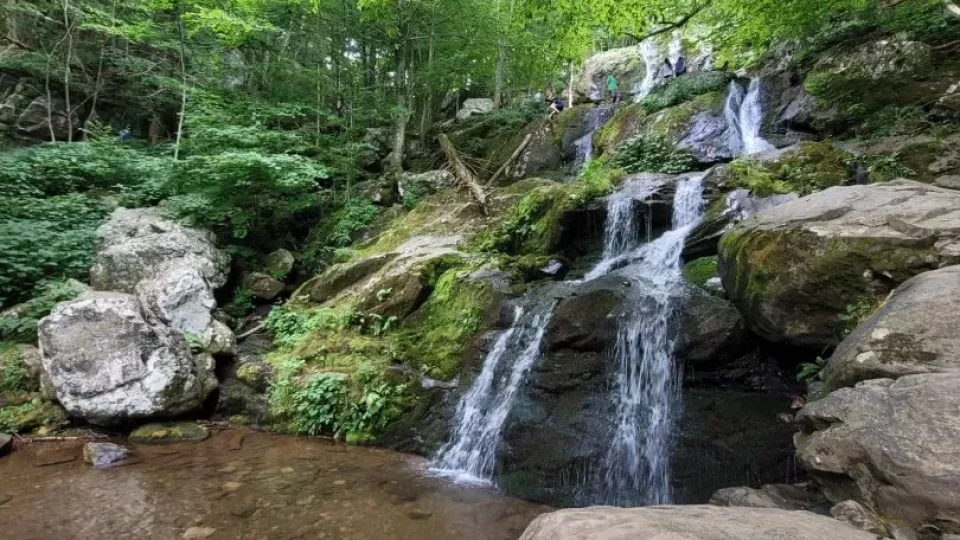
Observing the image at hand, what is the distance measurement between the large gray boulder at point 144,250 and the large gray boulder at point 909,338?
928cm

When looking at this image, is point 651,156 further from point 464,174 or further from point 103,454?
point 103,454

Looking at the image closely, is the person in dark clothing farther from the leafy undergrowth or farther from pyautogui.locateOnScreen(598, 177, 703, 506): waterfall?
the leafy undergrowth

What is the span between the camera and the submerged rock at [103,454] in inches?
221

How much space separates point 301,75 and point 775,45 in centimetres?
1241

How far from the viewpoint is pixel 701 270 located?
269 inches

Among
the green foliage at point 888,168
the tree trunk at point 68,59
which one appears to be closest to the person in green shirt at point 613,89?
the green foliage at point 888,168

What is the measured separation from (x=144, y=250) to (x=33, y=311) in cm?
182

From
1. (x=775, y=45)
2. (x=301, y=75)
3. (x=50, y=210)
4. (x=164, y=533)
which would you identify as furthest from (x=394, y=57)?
(x=164, y=533)

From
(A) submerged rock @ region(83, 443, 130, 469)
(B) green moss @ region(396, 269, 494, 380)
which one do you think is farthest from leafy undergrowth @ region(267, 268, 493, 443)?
(A) submerged rock @ region(83, 443, 130, 469)

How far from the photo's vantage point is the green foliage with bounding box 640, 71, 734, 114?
11.9 meters

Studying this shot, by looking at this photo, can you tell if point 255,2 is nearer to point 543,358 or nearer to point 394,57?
point 394,57

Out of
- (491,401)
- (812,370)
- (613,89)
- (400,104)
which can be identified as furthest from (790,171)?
(613,89)

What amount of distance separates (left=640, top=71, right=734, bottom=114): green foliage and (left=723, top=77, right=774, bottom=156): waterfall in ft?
1.03

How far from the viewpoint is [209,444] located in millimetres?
6277
